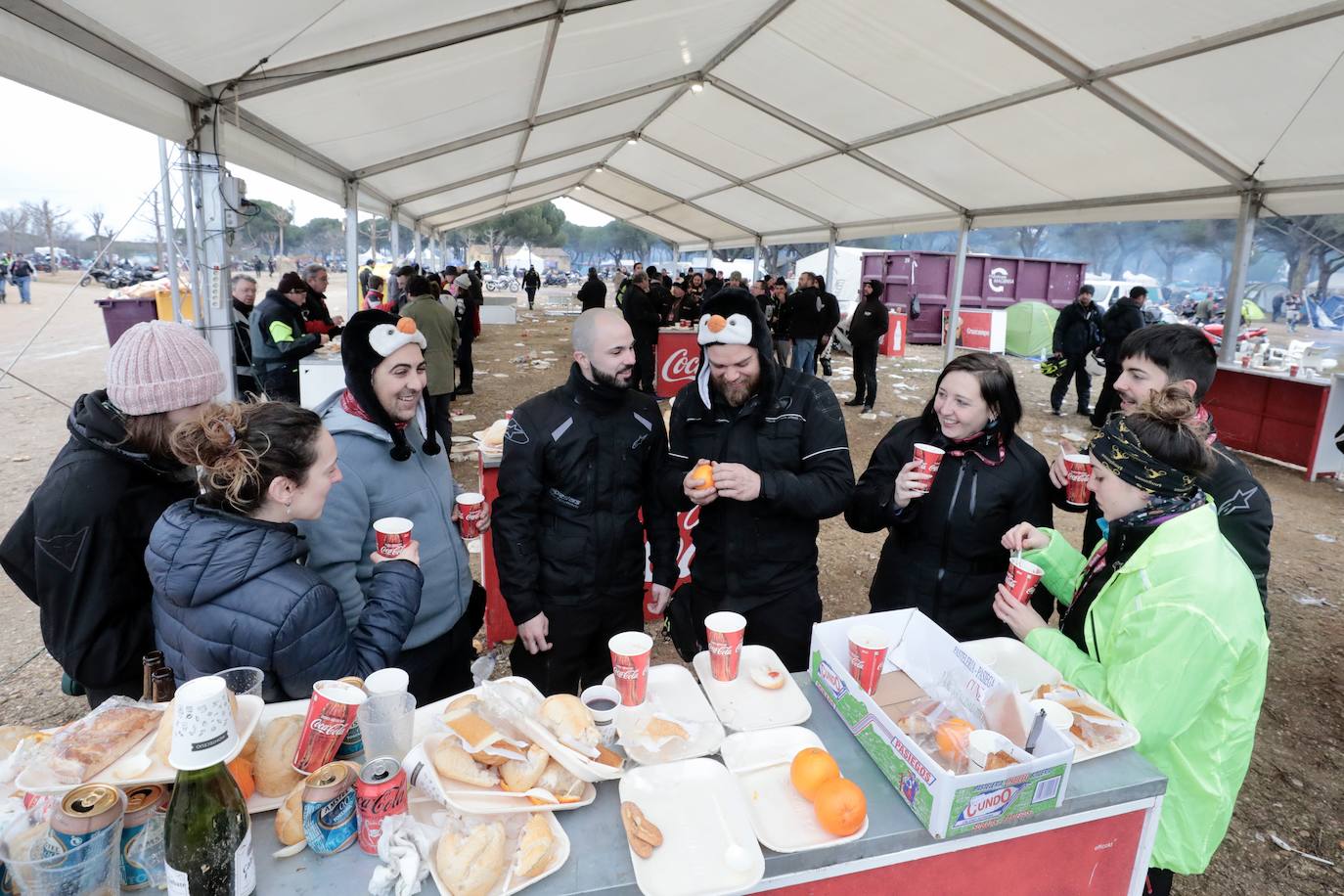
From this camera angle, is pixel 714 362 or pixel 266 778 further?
pixel 714 362

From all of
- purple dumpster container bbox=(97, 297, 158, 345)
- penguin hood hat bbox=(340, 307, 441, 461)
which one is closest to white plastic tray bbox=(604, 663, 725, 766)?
penguin hood hat bbox=(340, 307, 441, 461)

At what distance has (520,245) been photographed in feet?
241

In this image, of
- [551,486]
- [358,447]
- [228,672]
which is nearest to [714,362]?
[551,486]

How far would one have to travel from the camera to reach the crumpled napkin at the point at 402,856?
106cm

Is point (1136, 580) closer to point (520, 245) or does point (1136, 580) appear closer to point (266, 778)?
point (266, 778)

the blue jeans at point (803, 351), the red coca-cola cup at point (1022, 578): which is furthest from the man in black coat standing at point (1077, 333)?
the red coca-cola cup at point (1022, 578)

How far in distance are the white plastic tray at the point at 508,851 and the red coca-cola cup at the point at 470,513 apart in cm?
117

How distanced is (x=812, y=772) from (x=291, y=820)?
0.92 metres

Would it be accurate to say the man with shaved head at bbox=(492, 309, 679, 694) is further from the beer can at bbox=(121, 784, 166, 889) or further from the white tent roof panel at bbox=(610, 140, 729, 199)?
the white tent roof panel at bbox=(610, 140, 729, 199)

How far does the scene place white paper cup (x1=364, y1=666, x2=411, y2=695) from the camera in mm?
1262

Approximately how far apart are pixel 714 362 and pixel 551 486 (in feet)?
2.41

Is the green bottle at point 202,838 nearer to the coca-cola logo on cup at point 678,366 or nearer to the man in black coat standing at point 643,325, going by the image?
the man in black coat standing at point 643,325

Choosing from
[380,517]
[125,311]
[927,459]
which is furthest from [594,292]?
[927,459]

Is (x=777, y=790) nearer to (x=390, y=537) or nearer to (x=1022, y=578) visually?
(x=1022, y=578)
